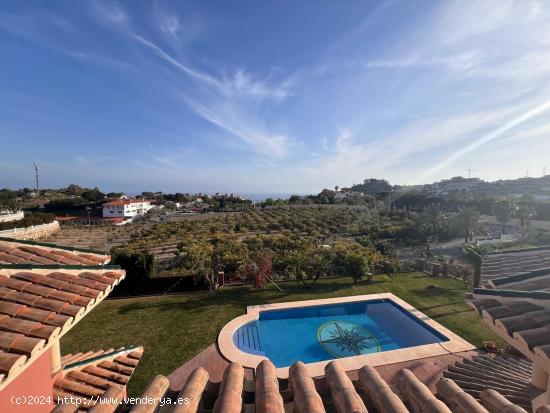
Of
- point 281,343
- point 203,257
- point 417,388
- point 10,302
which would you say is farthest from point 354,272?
point 10,302

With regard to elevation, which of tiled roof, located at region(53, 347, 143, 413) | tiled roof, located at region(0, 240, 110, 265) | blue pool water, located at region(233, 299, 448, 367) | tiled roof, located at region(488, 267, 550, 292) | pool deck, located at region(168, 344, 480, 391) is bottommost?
blue pool water, located at region(233, 299, 448, 367)

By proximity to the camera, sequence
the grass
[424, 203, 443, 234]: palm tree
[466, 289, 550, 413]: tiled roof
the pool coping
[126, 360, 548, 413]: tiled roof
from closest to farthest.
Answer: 1. [126, 360, 548, 413]: tiled roof
2. [466, 289, 550, 413]: tiled roof
3. the pool coping
4. the grass
5. [424, 203, 443, 234]: palm tree

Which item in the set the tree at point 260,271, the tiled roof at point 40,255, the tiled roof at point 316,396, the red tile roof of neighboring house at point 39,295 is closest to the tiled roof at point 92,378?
the tiled roof at point 316,396

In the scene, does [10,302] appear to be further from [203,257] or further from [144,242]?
[144,242]

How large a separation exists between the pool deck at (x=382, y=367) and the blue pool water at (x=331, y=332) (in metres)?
1.18

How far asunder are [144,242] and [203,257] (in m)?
16.2

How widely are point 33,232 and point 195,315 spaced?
39.7 m

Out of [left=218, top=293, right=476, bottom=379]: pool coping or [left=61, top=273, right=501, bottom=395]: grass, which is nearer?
[left=218, top=293, right=476, bottom=379]: pool coping

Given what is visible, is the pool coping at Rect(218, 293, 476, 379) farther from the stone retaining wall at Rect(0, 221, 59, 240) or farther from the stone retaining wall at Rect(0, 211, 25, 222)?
the stone retaining wall at Rect(0, 211, 25, 222)

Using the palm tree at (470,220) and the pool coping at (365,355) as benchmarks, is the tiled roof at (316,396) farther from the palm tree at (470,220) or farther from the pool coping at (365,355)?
the palm tree at (470,220)

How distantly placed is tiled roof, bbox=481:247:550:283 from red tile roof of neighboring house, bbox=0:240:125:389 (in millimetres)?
6495

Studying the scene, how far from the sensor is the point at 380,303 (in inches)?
579

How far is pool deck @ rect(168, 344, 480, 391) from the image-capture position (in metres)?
8.80

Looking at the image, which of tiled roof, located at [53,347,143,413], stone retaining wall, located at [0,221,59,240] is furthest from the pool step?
stone retaining wall, located at [0,221,59,240]
